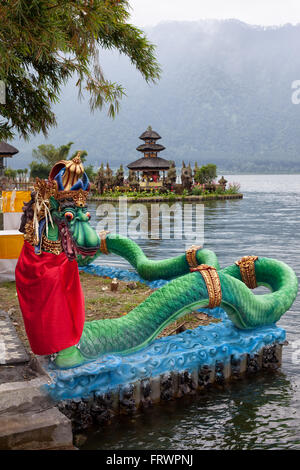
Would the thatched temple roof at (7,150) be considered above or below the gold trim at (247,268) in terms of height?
above

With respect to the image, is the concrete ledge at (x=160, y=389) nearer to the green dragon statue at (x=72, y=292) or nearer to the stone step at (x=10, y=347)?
the green dragon statue at (x=72, y=292)

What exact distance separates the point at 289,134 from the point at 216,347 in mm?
176878

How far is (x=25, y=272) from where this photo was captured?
3.84m

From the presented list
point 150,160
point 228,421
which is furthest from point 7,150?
point 228,421

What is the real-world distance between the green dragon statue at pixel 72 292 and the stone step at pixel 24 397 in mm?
252

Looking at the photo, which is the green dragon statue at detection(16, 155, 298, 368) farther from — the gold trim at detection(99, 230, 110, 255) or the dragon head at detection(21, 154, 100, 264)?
the gold trim at detection(99, 230, 110, 255)

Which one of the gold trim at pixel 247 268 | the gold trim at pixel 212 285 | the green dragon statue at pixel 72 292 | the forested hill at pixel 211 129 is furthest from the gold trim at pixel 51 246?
the forested hill at pixel 211 129

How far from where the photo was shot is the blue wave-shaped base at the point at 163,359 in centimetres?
407

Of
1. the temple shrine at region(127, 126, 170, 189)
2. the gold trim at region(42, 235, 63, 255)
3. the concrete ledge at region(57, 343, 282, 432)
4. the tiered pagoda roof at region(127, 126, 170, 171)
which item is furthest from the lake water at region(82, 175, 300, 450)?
the tiered pagoda roof at region(127, 126, 170, 171)

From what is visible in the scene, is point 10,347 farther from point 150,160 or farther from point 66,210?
point 150,160

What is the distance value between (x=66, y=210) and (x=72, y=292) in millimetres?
661

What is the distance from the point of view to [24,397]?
384cm
